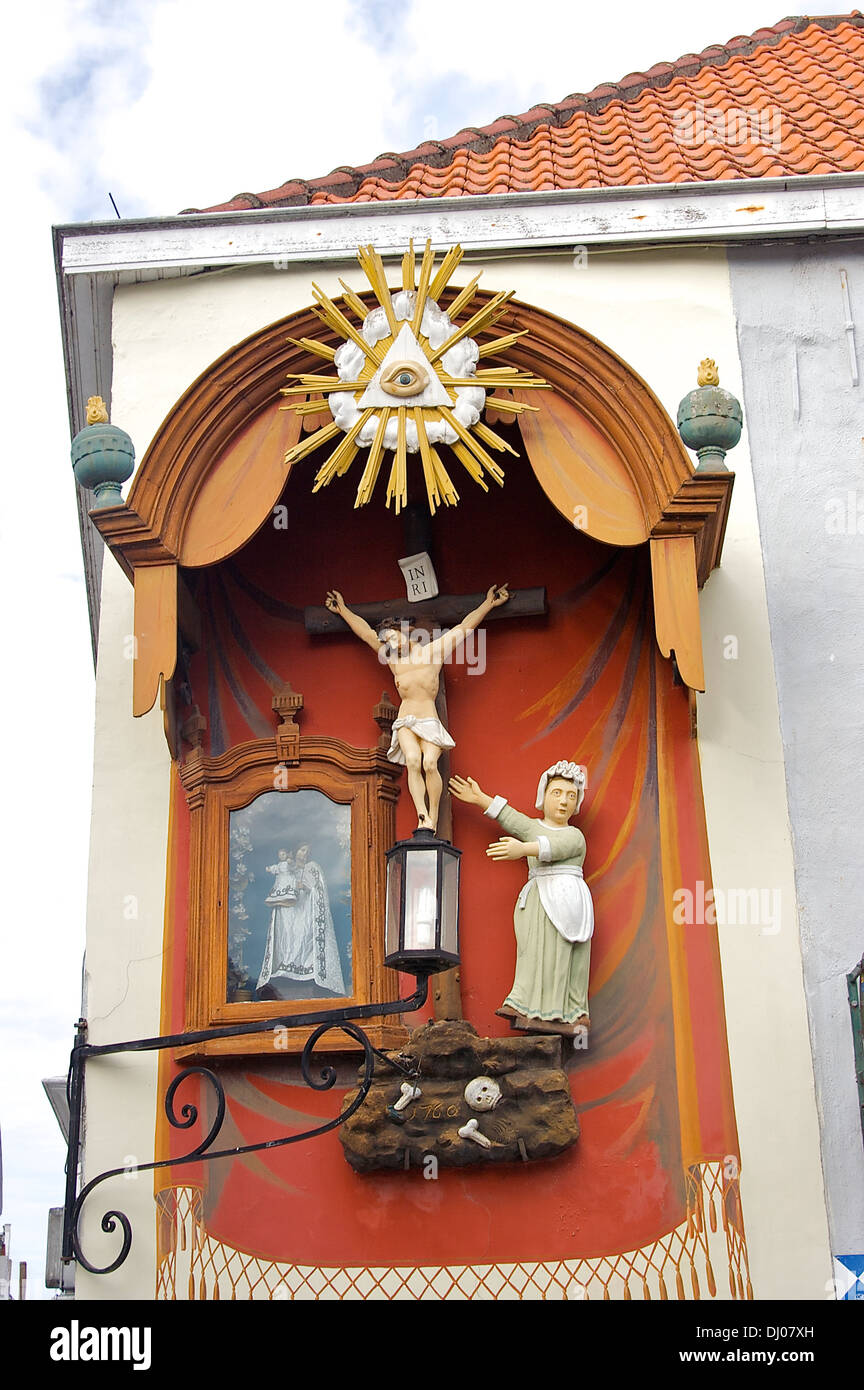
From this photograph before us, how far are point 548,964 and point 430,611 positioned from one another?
1.29 m

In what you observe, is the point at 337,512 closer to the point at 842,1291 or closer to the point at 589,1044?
the point at 589,1044

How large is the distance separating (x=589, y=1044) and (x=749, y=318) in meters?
2.63

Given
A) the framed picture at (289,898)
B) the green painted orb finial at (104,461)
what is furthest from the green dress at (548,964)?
the green painted orb finial at (104,461)

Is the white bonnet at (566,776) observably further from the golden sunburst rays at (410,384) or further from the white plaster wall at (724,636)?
the golden sunburst rays at (410,384)

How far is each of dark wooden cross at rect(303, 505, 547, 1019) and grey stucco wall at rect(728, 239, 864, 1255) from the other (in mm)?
814

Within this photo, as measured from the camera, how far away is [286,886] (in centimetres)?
617

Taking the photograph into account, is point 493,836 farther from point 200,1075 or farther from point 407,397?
point 407,397

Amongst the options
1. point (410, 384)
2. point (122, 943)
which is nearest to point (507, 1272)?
point (122, 943)

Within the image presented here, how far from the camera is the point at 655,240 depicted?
6891mm

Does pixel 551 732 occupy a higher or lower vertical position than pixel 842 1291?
higher

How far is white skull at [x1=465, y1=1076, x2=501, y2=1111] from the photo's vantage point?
574cm

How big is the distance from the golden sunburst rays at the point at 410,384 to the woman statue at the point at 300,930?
119 cm

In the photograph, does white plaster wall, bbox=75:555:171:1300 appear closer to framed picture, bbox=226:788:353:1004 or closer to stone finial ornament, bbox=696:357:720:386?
framed picture, bbox=226:788:353:1004
